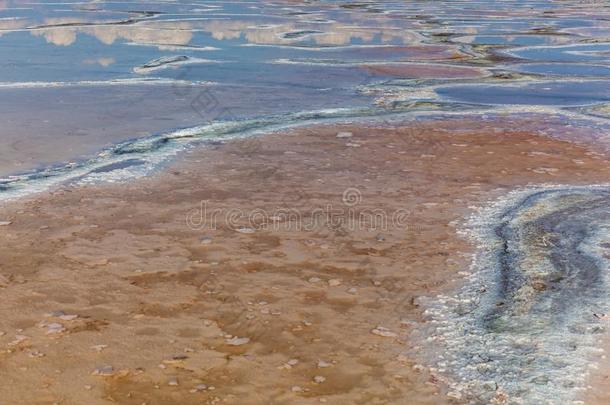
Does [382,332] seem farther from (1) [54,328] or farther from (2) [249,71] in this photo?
(2) [249,71]

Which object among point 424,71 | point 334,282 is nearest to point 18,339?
point 334,282

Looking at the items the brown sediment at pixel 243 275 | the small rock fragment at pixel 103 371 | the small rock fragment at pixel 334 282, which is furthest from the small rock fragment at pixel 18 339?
the small rock fragment at pixel 334 282

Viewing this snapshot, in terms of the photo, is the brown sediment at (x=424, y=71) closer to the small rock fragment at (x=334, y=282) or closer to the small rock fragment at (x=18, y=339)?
the small rock fragment at (x=334, y=282)

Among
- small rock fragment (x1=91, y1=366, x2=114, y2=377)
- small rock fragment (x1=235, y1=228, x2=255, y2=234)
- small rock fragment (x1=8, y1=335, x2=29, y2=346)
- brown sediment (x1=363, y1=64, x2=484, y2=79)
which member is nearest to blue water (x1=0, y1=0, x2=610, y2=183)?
brown sediment (x1=363, y1=64, x2=484, y2=79)

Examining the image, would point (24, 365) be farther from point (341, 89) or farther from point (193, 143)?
point (341, 89)

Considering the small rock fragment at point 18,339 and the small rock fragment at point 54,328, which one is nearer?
the small rock fragment at point 18,339
